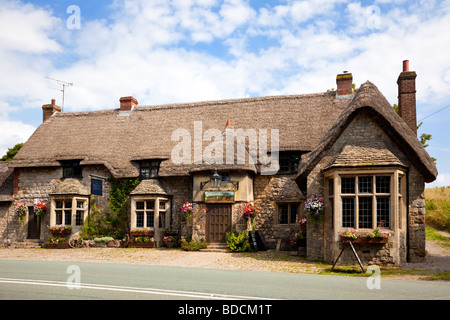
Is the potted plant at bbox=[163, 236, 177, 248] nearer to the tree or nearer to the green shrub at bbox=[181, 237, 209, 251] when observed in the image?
the green shrub at bbox=[181, 237, 209, 251]

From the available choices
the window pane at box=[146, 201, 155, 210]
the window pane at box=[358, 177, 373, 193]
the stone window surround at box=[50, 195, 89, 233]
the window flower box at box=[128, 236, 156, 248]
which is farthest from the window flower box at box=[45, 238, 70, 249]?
the window pane at box=[358, 177, 373, 193]

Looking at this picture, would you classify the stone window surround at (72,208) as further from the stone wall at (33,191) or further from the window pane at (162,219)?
the window pane at (162,219)

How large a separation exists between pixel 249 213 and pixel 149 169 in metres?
6.66

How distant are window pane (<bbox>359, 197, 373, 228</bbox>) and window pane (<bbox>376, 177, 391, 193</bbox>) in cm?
46

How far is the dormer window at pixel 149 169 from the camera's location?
72.4ft

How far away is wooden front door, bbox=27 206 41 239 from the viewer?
2305 cm

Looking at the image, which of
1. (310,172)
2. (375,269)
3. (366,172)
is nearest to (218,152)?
(310,172)

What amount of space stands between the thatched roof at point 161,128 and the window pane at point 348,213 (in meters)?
6.52

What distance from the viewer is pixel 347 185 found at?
13.7 meters

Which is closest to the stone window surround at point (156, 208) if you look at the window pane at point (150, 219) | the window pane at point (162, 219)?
the window pane at point (162, 219)

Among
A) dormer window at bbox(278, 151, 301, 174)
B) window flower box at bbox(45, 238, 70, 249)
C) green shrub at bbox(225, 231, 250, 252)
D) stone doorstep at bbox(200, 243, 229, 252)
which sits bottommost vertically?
window flower box at bbox(45, 238, 70, 249)

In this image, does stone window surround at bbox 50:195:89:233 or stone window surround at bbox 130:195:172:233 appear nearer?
stone window surround at bbox 130:195:172:233

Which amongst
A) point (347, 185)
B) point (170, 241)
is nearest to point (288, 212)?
point (170, 241)
